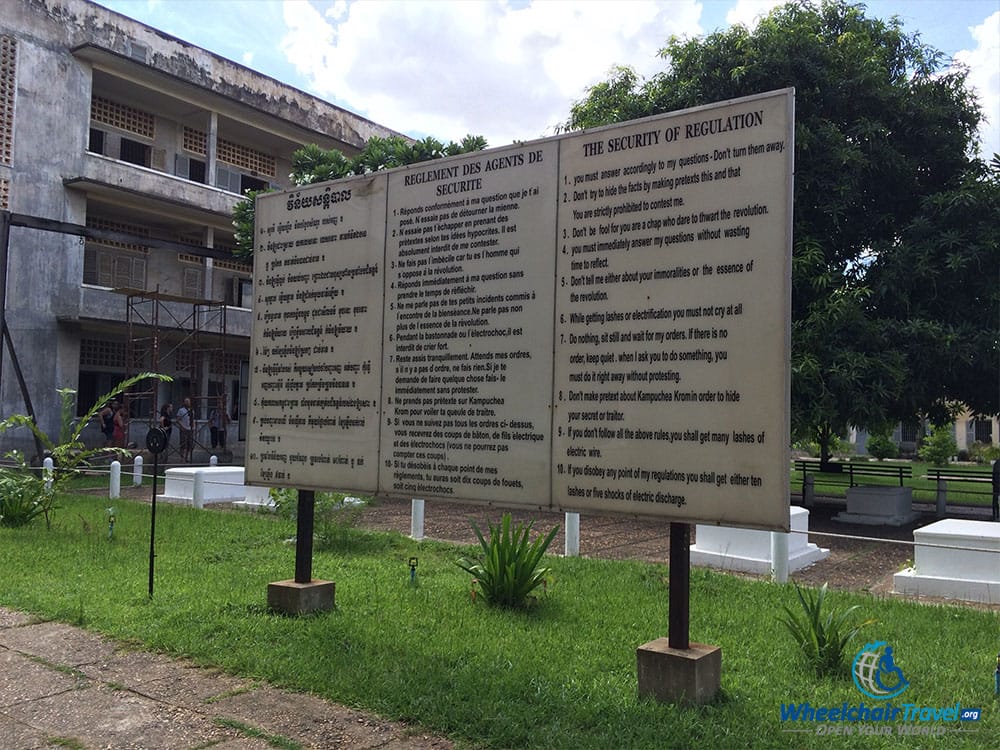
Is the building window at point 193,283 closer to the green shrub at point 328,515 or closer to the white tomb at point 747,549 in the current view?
the green shrub at point 328,515

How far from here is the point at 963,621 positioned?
6.22 metres

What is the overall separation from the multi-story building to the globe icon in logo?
20.0m

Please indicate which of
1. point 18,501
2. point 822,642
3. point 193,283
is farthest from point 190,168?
point 822,642

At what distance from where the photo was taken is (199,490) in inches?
542

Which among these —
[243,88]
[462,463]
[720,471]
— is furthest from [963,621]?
[243,88]

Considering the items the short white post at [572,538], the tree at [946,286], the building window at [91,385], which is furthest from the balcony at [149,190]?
the tree at [946,286]

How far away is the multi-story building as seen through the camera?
21797 mm

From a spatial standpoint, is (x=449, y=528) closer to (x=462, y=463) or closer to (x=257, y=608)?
(x=257, y=608)

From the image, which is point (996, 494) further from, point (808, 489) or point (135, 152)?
point (135, 152)

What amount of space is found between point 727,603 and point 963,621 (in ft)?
5.67

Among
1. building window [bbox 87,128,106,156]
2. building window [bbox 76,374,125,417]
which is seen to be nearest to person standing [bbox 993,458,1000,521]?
building window [bbox 76,374,125,417]

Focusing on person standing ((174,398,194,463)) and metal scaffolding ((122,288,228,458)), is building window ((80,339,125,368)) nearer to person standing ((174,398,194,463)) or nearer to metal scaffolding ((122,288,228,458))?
metal scaffolding ((122,288,228,458))

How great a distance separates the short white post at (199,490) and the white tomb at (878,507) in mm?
10898

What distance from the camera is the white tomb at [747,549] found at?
28.3 ft
